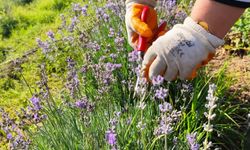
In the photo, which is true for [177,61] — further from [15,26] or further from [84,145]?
[15,26]

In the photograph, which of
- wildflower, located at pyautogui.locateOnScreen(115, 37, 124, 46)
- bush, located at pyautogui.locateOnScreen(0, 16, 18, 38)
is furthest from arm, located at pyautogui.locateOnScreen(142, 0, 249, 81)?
bush, located at pyautogui.locateOnScreen(0, 16, 18, 38)

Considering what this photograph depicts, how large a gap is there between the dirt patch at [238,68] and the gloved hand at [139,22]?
2.72ft

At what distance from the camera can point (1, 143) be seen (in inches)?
122

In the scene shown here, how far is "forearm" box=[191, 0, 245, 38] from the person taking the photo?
160cm

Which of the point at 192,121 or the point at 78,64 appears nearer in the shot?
the point at 192,121

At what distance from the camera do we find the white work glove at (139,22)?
2.19 meters

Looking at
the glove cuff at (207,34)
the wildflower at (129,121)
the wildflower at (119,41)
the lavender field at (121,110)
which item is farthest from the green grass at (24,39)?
the glove cuff at (207,34)

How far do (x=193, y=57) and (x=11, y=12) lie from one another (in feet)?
13.8

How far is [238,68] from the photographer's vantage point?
333cm

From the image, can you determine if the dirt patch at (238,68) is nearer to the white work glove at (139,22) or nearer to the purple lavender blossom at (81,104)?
the white work glove at (139,22)

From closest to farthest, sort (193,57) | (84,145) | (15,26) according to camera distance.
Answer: (193,57)
(84,145)
(15,26)

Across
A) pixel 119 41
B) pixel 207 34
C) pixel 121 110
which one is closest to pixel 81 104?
pixel 121 110

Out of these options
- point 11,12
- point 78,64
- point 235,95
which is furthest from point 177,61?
point 11,12

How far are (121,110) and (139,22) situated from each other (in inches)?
18.5
